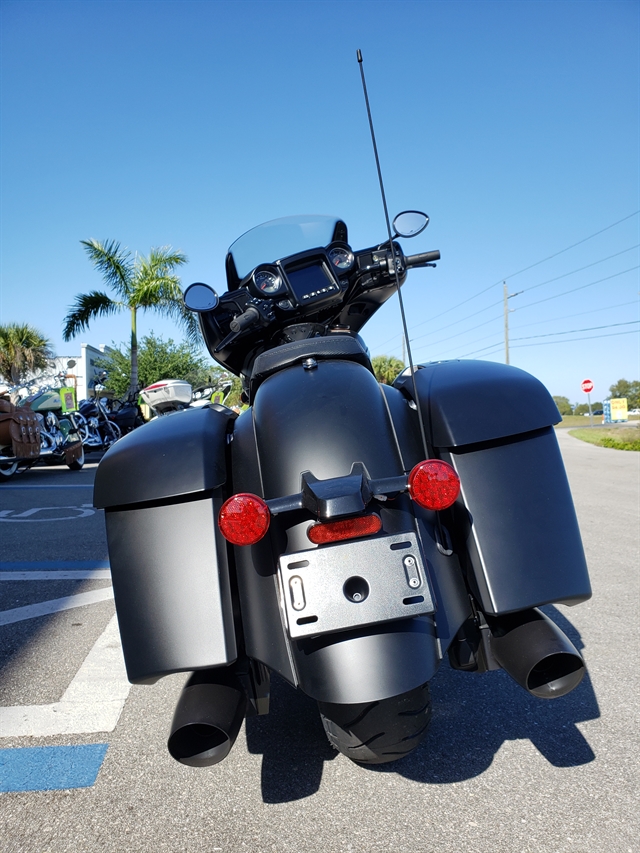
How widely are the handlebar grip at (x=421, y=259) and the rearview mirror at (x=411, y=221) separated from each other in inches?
4.1

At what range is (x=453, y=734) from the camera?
6.61 ft

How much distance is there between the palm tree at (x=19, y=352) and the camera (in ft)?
94.3

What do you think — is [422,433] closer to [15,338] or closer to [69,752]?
[69,752]

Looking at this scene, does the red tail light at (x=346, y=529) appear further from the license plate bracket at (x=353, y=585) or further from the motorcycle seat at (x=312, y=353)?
the motorcycle seat at (x=312, y=353)

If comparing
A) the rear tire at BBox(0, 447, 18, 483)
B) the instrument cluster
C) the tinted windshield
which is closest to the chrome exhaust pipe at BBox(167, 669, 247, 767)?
the instrument cluster

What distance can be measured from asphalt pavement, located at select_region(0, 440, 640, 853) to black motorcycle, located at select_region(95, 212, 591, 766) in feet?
0.97

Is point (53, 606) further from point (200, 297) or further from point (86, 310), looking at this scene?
point (86, 310)

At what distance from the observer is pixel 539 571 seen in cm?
152

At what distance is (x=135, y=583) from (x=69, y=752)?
886mm

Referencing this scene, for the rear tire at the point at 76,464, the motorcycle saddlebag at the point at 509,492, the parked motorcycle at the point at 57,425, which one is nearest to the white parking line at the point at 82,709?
the motorcycle saddlebag at the point at 509,492

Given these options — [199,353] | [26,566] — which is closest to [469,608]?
[26,566]

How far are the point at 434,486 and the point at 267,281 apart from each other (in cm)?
150

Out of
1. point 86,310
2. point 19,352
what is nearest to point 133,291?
point 86,310

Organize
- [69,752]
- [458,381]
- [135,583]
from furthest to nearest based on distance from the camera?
[69,752] < [458,381] < [135,583]
